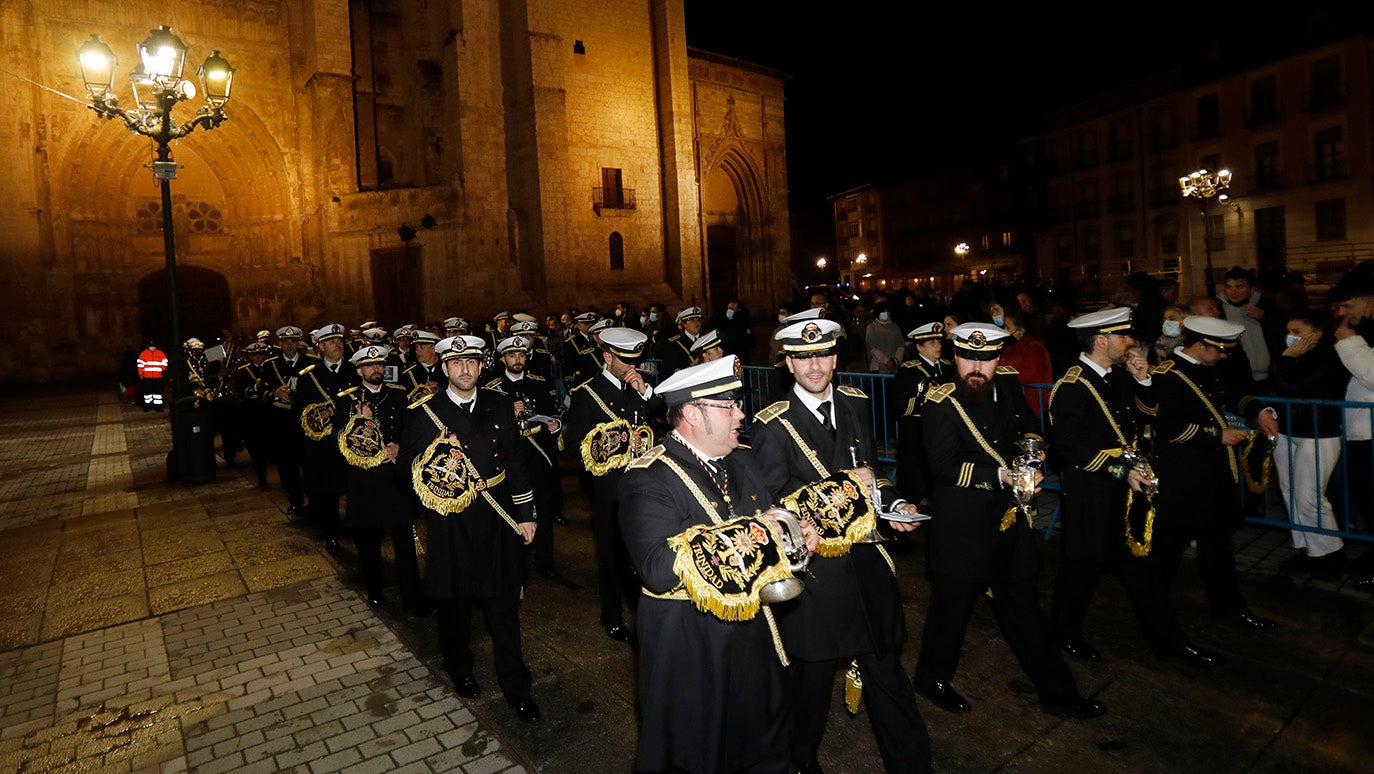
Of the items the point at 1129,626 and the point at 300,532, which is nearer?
the point at 1129,626

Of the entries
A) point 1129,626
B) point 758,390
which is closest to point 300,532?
point 758,390

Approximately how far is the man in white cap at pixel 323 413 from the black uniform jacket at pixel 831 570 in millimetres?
5359

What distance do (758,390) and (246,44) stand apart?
95.0 feet

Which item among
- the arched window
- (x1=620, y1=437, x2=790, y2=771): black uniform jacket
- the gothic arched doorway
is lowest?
(x1=620, y1=437, x2=790, y2=771): black uniform jacket

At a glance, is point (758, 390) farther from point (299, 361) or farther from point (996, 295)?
point (299, 361)

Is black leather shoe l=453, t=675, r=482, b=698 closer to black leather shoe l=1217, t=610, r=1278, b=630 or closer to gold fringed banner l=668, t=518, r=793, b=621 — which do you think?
gold fringed banner l=668, t=518, r=793, b=621

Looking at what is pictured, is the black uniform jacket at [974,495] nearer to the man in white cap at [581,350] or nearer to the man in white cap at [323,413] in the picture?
the man in white cap at [323,413]

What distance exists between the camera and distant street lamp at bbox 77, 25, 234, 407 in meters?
10.7

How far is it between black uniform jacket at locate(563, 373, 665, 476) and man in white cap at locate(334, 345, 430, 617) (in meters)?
1.31

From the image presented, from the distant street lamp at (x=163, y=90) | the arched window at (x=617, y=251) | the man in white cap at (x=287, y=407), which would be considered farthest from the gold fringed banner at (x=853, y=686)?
the arched window at (x=617, y=251)

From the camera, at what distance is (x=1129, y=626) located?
17.0ft

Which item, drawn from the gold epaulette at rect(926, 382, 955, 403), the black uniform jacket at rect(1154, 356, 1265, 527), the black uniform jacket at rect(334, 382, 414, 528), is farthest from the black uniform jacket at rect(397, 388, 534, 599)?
the black uniform jacket at rect(1154, 356, 1265, 527)

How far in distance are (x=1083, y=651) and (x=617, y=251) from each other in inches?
1190

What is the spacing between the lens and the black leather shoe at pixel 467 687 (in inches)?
187
